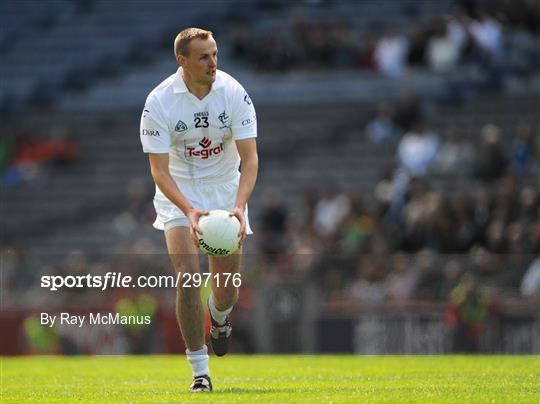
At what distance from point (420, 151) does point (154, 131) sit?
13972mm

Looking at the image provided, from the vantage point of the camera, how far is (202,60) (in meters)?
10.2

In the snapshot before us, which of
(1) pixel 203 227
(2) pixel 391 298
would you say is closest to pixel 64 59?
(2) pixel 391 298

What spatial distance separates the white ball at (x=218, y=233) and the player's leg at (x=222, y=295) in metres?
0.59

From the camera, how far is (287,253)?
2197 centimetres

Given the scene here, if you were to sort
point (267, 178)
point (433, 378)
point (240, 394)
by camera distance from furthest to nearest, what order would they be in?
point (267, 178)
point (433, 378)
point (240, 394)

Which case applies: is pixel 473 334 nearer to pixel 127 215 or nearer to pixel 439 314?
pixel 439 314

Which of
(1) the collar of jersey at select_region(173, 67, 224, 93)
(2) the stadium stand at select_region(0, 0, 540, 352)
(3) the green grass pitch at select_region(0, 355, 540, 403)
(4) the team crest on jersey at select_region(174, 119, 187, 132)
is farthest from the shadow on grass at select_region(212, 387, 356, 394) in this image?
(2) the stadium stand at select_region(0, 0, 540, 352)

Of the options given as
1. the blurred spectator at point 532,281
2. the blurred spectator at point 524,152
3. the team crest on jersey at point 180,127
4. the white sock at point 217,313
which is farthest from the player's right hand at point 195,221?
the blurred spectator at point 524,152

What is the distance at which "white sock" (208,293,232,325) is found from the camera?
11.5 metres

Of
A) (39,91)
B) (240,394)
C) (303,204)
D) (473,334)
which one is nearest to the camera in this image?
(240,394)

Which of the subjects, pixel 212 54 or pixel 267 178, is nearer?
pixel 212 54

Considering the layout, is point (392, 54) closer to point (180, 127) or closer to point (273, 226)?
point (273, 226)

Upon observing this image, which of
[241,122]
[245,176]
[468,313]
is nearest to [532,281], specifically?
[468,313]

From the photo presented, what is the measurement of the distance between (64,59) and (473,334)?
1793 centimetres
